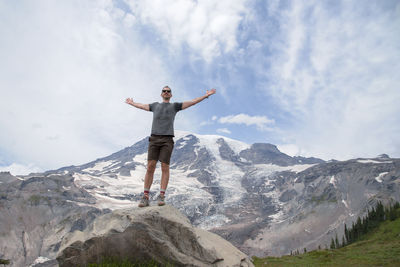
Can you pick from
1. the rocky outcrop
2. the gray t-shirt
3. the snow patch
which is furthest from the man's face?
the snow patch

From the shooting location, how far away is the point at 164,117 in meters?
10.0

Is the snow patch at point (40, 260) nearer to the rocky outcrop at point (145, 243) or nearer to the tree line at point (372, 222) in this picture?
the tree line at point (372, 222)

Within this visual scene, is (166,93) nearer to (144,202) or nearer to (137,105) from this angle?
(137,105)

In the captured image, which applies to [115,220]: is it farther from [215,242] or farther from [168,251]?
[215,242]

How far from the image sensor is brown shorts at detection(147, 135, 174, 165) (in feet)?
31.9

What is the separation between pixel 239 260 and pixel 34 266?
21675cm

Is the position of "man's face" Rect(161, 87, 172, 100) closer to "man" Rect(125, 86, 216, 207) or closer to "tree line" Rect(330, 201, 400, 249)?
"man" Rect(125, 86, 216, 207)

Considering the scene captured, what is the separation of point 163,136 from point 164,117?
2.23 ft

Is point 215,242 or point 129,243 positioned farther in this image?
point 215,242

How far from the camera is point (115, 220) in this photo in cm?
924

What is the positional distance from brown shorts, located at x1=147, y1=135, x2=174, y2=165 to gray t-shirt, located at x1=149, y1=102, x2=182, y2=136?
0.19 meters

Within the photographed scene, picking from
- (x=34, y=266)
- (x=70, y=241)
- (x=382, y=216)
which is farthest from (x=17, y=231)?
(x=70, y=241)

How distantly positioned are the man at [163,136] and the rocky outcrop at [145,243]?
991 millimetres

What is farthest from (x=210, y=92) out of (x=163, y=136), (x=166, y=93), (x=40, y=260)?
(x=40, y=260)
